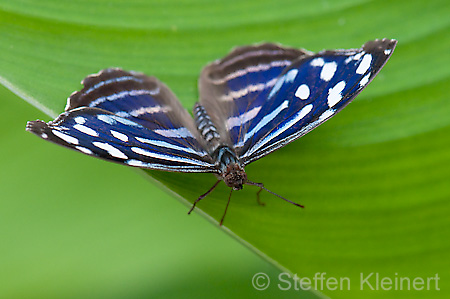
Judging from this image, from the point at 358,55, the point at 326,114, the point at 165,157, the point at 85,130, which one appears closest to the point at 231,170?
the point at 165,157

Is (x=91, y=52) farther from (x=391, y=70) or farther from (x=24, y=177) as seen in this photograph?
(x=391, y=70)

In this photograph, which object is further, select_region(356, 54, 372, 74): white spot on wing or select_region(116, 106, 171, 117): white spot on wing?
select_region(116, 106, 171, 117): white spot on wing

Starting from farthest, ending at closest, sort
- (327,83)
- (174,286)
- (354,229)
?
(174,286), (327,83), (354,229)

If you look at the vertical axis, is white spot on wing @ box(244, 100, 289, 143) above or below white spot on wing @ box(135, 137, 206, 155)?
above

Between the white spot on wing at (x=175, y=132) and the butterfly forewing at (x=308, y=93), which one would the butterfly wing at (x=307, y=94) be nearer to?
the butterfly forewing at (x=308, y=93)

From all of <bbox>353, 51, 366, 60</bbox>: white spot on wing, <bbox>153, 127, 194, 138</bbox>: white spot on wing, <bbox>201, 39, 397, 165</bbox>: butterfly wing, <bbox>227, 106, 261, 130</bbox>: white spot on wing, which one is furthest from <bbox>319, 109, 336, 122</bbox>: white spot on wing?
<bbox>153, 127, 194, 138</bbox>: white spot on wing

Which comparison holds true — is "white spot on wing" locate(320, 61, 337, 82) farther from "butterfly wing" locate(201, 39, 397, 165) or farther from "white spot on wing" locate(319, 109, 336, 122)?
"white spot on wing" locate(319, 109, 336, 122)

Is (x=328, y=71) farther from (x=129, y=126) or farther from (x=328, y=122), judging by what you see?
(x=129, y=126)

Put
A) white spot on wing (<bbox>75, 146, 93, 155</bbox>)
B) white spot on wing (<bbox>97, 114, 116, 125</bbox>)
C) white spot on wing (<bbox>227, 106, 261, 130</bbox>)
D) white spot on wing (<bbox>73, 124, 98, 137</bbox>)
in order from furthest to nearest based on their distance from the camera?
white spot on wing (<bbox>227, 106, 261, 130</bbox>) → white spot on wing (<bbox>97, 114, 116, 125</bbox>) → white spot on wing (<bbox>73, 124, 98, 137</bbox>) → white spot on wing (<bbox>75, 146, 93, 155</bbox>)

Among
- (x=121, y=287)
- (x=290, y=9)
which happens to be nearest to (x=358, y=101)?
(x=290, y=9)
